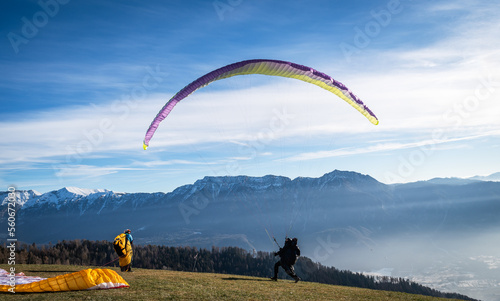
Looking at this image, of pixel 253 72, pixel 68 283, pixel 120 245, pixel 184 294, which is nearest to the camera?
pixel 68 283

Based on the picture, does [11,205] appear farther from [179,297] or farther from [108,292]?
[179,297]

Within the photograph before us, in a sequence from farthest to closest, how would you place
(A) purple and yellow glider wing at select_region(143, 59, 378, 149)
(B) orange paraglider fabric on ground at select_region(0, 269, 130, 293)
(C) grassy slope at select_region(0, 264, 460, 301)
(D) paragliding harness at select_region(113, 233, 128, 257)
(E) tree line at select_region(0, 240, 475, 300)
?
(E) tree line at select_region(0, 240, 475, 300)
(A) purple and yellow glider wing at select_region(143, 59, 378, 149)
(D) paragliding harness at select_region(113, 233, 128, 257)
(B) orange paraglider fabric on ground at select_region(0, 269, 130, 293)
(C) grassy slope at select_region(0, 264, 460, 301)

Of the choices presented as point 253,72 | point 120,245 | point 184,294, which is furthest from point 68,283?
point 253,72

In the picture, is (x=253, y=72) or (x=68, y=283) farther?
(x=253, y=72)

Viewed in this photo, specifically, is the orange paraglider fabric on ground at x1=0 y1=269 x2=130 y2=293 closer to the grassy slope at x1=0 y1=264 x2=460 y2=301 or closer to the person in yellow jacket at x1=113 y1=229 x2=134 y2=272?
the grassy slope at x1=0 y1=264 x2=460 y2=301

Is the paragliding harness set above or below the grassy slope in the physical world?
above

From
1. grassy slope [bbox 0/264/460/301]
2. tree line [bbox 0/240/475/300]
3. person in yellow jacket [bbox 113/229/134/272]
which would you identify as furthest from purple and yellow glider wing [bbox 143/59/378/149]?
tree line [bbox 0/240/475/300]

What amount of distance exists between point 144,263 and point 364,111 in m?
79.3

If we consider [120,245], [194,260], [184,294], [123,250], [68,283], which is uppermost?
[120,245]

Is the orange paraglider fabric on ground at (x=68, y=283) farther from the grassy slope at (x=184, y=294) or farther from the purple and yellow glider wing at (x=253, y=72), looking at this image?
the purple and yellow glider wing at (x=253, y=72)

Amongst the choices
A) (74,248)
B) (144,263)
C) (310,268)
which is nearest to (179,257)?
(144,263)

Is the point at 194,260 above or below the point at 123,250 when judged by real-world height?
below

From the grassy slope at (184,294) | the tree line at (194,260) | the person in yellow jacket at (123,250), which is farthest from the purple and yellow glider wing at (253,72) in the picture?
the tree line at (194,260)

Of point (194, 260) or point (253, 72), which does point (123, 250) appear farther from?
point (194, 260)
